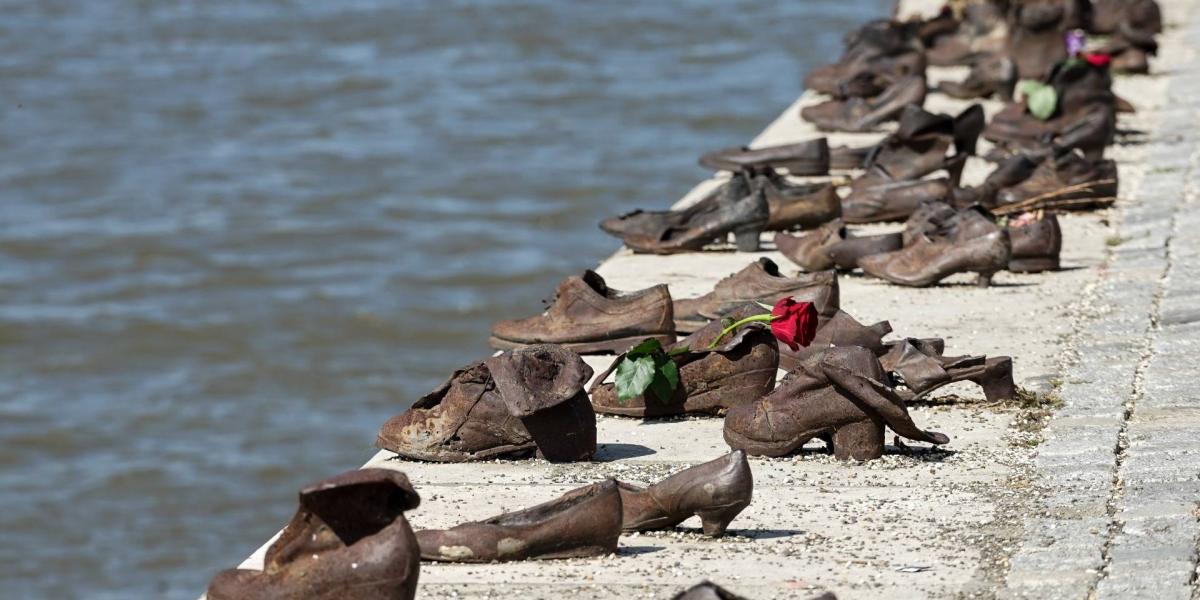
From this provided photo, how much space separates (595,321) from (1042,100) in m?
4.16

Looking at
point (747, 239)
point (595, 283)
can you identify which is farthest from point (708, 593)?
point (747, 239)

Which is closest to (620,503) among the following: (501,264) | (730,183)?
(730,183)

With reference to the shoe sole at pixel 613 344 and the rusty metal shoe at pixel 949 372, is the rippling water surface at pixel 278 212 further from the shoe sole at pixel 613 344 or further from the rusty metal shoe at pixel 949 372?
the rusty metal shoe at pixel 949 372

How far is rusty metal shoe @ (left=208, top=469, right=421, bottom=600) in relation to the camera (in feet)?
12.0

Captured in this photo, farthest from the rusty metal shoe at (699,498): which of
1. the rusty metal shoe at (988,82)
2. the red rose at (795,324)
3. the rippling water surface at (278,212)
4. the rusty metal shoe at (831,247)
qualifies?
the rusty metal shoe at (988,82)

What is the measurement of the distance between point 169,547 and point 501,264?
173 inches

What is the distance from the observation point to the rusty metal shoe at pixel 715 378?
529cm

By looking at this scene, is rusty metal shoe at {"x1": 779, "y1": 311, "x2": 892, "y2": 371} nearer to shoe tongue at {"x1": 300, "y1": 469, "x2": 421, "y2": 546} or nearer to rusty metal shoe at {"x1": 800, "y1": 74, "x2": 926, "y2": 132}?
shoe tongue at {"x1": 300, "y1": 469, "x2": 421, "y2": 546}

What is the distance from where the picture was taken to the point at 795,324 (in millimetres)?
5086

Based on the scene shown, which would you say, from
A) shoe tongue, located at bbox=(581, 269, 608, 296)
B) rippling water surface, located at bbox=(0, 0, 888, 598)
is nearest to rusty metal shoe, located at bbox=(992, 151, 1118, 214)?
shoe tongue, located at bbox=(581, 269, 608, 296)

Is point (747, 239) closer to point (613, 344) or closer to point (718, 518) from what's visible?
point (613, 344)

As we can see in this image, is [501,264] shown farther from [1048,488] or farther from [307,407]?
[1048,488]

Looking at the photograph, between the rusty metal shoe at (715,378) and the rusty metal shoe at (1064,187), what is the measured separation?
9.48 feet

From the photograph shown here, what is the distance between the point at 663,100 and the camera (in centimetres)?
1773
